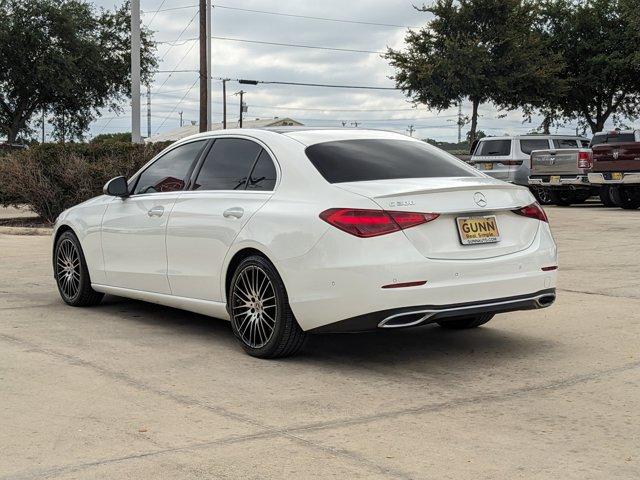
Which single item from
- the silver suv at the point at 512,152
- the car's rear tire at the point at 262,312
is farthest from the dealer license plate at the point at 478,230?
the silver suv at the point at 512,152

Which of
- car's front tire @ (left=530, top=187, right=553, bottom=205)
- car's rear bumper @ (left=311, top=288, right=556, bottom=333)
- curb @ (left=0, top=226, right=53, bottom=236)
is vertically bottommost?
curb @ (left=0, top=226, right=53, bottom=236)

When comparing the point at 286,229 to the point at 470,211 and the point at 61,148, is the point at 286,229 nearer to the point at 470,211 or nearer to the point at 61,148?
the point at 470,211

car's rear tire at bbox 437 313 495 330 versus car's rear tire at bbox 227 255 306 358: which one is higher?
car's rear tire at bbox 227 255 306 358

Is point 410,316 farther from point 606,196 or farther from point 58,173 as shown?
point 606,196

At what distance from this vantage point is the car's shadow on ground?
21.2 feet

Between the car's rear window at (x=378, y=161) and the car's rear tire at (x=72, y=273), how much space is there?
303 cm

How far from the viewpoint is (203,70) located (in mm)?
32375

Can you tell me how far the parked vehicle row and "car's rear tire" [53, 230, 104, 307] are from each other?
16991 mm

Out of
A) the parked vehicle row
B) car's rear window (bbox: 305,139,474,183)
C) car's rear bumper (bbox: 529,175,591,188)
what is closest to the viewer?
car's rear window (bbox: 305,139,474,183)

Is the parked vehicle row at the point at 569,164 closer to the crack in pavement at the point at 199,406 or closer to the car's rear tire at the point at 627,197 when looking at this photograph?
the car's rear tire at the point at 627,197

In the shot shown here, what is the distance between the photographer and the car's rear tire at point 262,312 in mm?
6215

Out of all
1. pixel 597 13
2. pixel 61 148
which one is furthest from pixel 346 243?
pixel 597 13

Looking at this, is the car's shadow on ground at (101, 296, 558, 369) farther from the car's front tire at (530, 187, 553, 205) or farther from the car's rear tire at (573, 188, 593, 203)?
the car's front tire at (530, 187, 553, 205)

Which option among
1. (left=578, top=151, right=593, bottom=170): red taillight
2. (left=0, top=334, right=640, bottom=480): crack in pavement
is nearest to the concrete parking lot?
(left=0, top=334, right=640, bottom=480): crack in pavement
